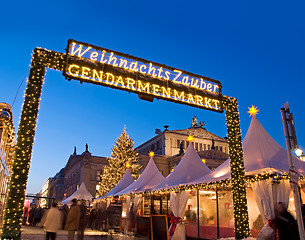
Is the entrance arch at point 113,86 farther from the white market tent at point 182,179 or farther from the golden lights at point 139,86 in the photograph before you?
the white market tent at point 182,179

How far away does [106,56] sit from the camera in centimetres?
969

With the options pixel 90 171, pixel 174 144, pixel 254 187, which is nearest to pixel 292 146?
pixel 254 187

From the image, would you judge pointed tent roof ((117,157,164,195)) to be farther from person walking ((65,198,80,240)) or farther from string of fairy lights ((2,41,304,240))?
person walking ((65,198,80,240))

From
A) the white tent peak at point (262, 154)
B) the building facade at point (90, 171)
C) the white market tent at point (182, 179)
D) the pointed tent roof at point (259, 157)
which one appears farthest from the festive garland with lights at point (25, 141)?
the building facade at point (90, 171)

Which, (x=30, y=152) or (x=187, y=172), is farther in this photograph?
(x=187, y=172)

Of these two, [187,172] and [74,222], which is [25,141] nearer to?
[74,222]

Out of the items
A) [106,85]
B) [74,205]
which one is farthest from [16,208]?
[106,85]

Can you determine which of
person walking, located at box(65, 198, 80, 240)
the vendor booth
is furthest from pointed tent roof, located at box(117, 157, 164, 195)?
person walking, located at box(65, 198, 80, 240)

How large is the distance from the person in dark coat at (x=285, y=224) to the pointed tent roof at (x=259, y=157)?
5.15ft

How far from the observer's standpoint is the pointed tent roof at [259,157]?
11.4 meters

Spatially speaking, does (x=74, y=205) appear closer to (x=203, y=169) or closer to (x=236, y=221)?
(x=236, y=221)

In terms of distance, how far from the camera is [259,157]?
12.1 m

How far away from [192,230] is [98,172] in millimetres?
45145

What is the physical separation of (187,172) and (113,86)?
8065 millimetres
